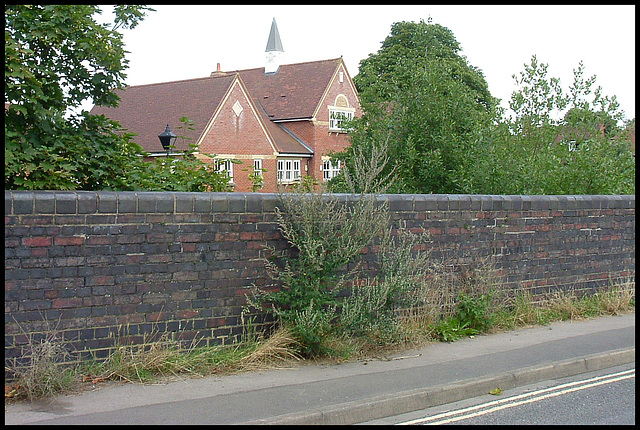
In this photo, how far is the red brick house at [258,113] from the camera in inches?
1481

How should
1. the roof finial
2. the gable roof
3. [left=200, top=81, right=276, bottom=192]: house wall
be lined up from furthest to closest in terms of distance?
1. the roof finial
2. [left=200, top=81, right=276, bottom=192]: house wall
3. the gable roof

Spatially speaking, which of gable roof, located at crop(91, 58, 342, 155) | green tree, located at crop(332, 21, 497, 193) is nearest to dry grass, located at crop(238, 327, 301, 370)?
green tree, located at crop(332, 21, 497, 193)

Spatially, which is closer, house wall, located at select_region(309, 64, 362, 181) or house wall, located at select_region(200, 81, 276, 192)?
house wall, located at select_region(200, 81, 276, 192)

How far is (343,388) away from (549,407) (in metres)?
1.95

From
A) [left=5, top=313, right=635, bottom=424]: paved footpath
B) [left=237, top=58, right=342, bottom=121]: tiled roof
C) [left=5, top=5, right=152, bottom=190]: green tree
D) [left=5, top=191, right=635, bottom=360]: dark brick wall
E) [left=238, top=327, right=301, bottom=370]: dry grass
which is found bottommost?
[left=5, top=313, right=635, bottom=424]: paved footpath

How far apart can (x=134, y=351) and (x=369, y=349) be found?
2.73m

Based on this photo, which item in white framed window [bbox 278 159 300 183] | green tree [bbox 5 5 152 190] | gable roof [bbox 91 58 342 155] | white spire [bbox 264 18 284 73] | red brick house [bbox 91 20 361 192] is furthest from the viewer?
white spire [bbox 264 18 284 73]

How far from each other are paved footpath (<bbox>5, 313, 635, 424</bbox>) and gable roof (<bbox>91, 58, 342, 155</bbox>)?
86.7ft

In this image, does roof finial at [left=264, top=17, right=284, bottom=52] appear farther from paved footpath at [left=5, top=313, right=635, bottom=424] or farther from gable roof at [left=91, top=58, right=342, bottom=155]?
paved footpath at [left=5, top=313, right=635, bottom=424]

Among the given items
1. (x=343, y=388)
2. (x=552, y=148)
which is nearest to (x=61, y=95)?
(x=343, y=388)

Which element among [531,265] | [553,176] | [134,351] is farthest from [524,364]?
[553,176]

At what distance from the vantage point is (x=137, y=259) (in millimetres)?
6984

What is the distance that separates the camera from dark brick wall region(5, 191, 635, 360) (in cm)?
639

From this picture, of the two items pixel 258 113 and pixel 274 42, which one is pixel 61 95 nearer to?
pixel 258 113
